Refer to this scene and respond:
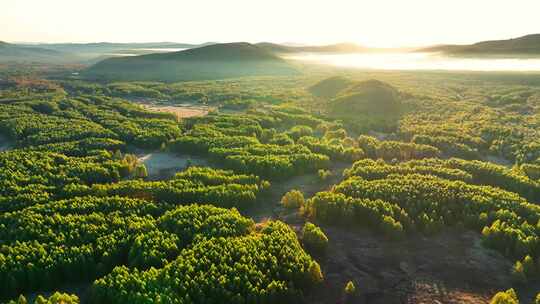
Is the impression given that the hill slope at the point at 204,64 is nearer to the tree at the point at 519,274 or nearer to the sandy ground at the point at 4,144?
the sandy ground at the point at 4,144

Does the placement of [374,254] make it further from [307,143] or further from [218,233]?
[307,143]

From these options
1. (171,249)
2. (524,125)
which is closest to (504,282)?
(171,249)

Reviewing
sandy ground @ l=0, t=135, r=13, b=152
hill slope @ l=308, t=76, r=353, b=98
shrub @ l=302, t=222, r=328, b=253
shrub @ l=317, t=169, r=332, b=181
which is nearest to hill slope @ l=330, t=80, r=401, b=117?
hill slope @ l=308, t=76, r=353, b=98

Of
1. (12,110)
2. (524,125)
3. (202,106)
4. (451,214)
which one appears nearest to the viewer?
(451,214)

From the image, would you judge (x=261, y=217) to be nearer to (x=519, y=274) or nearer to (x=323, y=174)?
(x=323, y=174)

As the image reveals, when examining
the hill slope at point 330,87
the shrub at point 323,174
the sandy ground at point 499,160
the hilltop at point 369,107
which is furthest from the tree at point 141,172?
the hill slope at point 330,87

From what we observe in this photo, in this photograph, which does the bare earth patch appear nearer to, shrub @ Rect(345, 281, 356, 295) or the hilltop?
shrub @ Rect(345, 281, 356, 295)
